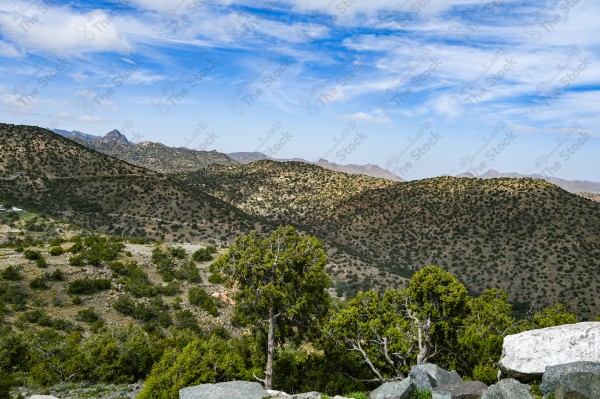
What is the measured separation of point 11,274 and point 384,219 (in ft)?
206

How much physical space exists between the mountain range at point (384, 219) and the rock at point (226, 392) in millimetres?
35201

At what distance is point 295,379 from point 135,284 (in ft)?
65.0

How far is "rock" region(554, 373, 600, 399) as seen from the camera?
36.1 feet

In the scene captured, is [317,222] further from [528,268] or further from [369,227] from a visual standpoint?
[528,268]

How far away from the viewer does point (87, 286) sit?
100.0ft

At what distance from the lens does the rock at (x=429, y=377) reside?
46.9 feet

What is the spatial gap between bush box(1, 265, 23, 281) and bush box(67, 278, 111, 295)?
136 inches

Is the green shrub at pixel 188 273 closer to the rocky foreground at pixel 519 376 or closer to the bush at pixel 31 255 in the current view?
the bush at pixel 31 255

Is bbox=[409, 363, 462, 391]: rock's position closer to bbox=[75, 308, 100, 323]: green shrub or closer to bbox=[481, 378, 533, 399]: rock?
bbox=[481, 378, 533, 399]: rock

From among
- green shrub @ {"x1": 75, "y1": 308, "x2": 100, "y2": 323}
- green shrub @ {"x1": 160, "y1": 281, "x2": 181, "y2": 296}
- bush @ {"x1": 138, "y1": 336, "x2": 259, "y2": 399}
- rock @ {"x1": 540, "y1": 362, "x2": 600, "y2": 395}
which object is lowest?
green shrub @ {"x1": 75, "y1": 308, "x2": 100, "y2": 323}

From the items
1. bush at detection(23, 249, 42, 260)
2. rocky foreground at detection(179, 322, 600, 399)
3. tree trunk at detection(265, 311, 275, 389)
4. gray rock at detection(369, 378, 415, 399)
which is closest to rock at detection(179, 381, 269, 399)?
rocky foreground at detection(179, 322, 600, 399)

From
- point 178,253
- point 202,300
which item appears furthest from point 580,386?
point 178,253

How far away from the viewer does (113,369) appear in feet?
64.4

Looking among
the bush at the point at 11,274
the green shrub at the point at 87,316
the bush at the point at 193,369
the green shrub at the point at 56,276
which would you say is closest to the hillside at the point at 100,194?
the green shrub at the point at 56,276
